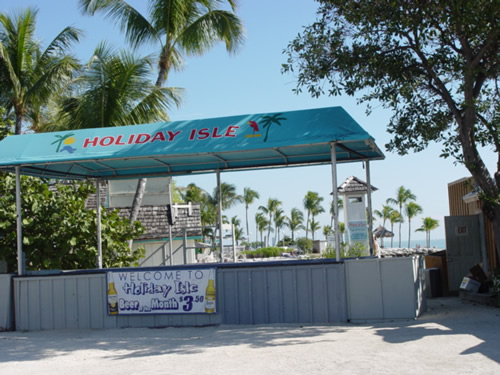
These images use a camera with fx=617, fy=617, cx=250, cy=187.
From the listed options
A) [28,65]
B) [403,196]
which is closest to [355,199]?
[28,65]

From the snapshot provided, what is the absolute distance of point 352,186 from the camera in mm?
19312

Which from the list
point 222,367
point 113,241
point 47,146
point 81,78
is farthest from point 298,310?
point 81,78

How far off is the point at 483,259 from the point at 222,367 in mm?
9465

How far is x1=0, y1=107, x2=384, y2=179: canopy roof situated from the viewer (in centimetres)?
1095

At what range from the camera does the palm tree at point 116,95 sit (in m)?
19.6

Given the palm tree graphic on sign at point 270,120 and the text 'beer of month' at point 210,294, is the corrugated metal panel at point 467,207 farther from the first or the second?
the text 'beer of month' at point 210,294

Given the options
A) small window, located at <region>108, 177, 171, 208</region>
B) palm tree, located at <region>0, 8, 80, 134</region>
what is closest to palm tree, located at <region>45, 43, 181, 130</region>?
palm tree, located at <region>0, 8, 80, 134</region>

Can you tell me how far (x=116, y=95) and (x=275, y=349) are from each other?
13.1 metres

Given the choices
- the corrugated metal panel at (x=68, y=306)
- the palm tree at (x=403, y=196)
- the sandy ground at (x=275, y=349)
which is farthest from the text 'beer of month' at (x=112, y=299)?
the palm tree at (x=403, y=196)

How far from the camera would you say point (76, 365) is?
27.3ft

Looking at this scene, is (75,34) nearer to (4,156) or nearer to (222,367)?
(4,156)

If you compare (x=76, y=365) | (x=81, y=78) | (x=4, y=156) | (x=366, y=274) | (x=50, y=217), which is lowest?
(x=76, y=365)

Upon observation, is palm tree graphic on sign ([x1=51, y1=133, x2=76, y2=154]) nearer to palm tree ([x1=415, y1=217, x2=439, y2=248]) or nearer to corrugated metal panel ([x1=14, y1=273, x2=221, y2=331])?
corrugated metal panel ([x1=14, y1=273, x2=221, y2=331])

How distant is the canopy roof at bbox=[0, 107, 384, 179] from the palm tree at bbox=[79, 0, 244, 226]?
32.9 ft
